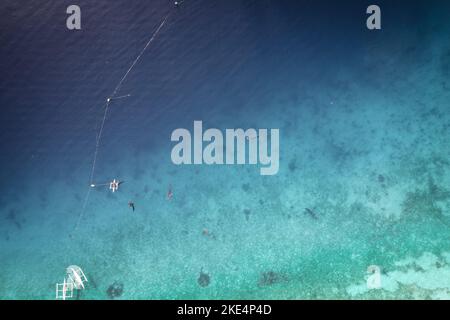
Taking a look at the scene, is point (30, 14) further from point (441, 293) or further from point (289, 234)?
point (441, 293)

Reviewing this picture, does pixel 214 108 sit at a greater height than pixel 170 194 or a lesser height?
greater

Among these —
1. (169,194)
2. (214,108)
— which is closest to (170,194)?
(169,194)

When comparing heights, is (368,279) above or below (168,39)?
below

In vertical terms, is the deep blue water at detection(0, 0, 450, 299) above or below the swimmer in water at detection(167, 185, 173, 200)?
above

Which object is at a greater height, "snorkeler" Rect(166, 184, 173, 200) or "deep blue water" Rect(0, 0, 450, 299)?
"deep blue water" Rect(0, 0, 450, 299)

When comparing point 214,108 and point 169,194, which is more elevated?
point 214,108

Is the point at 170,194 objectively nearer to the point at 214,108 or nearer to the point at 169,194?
the point at 169,194

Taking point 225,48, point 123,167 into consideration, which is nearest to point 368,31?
point 225,48

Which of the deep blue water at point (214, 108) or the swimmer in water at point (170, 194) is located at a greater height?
the deep blue water at point (214, 108)

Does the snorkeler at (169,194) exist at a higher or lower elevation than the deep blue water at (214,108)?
lower

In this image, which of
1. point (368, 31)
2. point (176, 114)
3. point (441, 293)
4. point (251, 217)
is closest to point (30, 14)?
point (176, 114)
